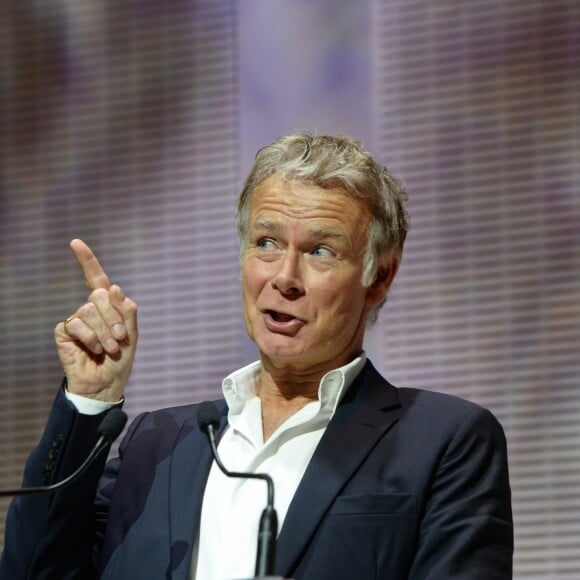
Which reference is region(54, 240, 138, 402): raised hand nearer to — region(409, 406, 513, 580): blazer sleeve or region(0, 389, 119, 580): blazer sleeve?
region(0, 389, 119, 580): blazer sleeve

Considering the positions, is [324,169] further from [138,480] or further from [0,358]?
[0,358]

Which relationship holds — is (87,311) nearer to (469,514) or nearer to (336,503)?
(336,503)

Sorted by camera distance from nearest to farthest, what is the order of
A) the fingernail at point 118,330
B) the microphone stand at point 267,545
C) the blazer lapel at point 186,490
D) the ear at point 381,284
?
the microphone stand at point 267,545 < the blazer lapel at point 186,490 < the fingernail at point 118,330 < the ear at point 381,284

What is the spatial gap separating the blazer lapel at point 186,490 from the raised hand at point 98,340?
0.17 metres

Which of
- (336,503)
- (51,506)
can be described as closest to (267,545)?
(336,503)

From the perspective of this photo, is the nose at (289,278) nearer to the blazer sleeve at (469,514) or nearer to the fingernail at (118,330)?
the fingernail at (118,330)

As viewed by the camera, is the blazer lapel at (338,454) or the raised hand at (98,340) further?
the raised hand at (98,340)

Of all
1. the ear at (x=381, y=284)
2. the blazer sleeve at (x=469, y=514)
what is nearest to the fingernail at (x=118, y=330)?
the ear at (x=381, y=284)

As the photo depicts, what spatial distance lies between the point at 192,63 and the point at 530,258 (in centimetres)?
141

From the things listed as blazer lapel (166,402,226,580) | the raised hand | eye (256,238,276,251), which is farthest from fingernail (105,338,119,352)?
eye (256,238,276,251)

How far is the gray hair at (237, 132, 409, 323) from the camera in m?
2.52

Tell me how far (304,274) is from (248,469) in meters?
0.39

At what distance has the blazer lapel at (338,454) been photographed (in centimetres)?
Result: 220

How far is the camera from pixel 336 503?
2.24m
